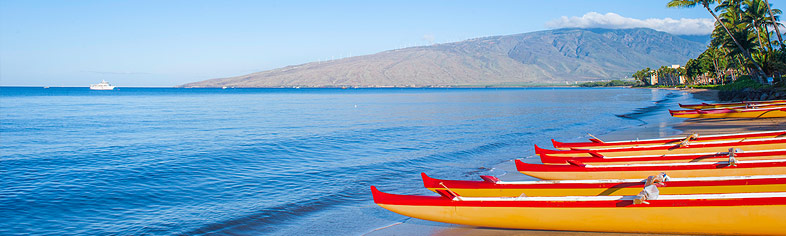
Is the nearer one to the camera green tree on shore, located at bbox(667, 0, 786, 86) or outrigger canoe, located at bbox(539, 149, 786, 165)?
outrigger canoe, located at bbox(539, 149, 786, 165)

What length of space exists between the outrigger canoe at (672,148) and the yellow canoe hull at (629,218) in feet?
14.2

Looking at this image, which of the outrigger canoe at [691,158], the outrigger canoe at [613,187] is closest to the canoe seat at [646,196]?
the outrigger canoe at [613,187]

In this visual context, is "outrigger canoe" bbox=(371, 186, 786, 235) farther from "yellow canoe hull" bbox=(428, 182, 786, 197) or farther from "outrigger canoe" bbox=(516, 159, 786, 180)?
"outrigger canoe" bbox=(516, 159, 786, 180)

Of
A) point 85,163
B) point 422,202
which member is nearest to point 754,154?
point 422,202

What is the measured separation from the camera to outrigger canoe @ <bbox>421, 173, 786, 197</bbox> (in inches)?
267

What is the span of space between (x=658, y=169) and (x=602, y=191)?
7.38ft

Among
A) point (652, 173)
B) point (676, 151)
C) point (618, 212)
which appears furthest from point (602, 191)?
point (676, 151)

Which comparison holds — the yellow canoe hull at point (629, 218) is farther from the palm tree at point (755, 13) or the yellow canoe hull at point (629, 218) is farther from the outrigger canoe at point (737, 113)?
the palm tree at point (755, 13)

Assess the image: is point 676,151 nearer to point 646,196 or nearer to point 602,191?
point 602,191

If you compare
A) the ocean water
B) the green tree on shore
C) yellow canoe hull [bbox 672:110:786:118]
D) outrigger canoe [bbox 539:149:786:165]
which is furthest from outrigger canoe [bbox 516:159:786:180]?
the green tree on shore

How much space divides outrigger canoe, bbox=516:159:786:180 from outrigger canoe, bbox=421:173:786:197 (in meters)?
1.39

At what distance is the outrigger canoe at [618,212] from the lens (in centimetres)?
601

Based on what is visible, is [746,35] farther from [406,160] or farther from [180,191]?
[180,191]

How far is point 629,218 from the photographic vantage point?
21.0 ft
